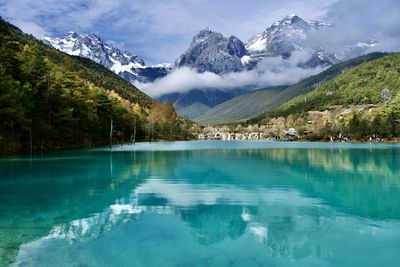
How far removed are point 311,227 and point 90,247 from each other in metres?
7.80

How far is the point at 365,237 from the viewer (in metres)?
13.5

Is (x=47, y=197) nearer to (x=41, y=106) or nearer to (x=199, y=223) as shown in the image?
(x=199, y=223)

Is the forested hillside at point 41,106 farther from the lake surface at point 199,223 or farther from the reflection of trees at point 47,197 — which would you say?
the lake surface at point 199,223

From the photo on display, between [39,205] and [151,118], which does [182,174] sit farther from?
[151,118]

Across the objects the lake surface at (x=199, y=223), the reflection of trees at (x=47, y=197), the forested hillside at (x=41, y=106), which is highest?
the forested hillside at (x=41, y=106)

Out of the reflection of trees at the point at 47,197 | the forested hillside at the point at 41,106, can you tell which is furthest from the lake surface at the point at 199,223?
the forested hillside at the point at 41,106

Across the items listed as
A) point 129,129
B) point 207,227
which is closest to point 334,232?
A: point 207,227

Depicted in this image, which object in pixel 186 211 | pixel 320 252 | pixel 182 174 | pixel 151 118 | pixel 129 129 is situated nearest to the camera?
pixel 320 252

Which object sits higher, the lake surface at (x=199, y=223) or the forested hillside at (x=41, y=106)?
the forested hillside at (x=41, y=106)

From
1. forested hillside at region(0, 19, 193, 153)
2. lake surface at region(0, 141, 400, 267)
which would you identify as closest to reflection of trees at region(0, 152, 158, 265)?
lake surface at region(0, 141, 400, 267)

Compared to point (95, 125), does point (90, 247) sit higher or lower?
lower

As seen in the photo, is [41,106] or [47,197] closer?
[47,197]

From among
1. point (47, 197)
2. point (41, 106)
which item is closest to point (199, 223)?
point (47, 197)

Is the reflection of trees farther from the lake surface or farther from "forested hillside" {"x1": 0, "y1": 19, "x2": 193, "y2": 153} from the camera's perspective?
"forested hillside" {"x1": 0, "y1": 19, "x2": 193, "y2": 153}
